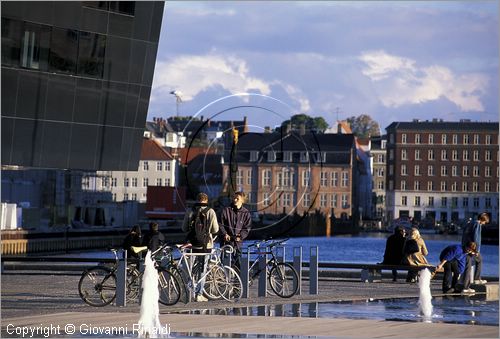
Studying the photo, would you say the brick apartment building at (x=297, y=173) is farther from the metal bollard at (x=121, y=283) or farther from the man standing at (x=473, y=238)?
the metal bollard at (x=121, y=283)

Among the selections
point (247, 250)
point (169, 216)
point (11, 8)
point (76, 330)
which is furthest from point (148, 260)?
point (169, 216)

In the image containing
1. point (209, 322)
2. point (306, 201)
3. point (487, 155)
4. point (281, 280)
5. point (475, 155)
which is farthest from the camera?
point (487, 155)

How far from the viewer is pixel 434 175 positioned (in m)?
195

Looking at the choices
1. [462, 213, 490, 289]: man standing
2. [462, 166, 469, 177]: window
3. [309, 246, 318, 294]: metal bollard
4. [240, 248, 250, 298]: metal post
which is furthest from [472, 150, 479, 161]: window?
[240, 248, 250, 298]: metal post

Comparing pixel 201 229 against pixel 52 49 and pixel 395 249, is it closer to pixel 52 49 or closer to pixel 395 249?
pixel 395 249

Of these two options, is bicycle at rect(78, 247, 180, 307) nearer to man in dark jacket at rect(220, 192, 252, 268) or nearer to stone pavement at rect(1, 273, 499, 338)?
stone pavement at rect(1, 273, 499, 338)

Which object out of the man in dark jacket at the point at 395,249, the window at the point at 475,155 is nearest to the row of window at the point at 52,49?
the man in dark jacket at the point at 395,249

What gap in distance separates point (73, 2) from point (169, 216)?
94738 millimetres

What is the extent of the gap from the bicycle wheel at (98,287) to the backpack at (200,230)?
1794 mm

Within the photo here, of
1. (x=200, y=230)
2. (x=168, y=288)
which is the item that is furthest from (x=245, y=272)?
(x=168, y=288)

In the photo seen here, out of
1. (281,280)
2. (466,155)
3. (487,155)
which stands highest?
(487,155)

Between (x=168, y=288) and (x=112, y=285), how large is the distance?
1.13m

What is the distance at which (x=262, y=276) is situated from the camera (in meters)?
25.0

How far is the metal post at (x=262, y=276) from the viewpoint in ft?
81.7
